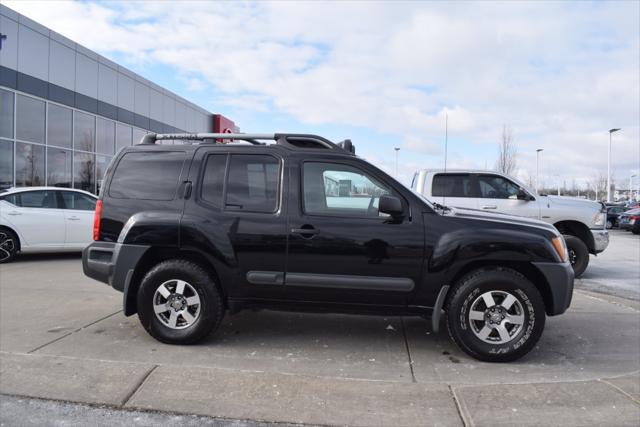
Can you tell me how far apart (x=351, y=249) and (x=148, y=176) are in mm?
2146

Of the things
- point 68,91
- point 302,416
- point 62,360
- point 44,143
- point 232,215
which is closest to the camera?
point 302,416

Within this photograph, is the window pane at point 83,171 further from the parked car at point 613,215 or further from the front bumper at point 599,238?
the parked car at point 613,215

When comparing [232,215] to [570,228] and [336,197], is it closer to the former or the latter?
[336,197]

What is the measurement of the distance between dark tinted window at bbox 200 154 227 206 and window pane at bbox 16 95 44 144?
1421 cm

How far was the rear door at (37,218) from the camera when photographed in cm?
916

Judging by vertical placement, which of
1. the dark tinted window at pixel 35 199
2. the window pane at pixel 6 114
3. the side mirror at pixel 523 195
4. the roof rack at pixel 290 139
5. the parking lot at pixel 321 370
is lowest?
the parking lot at pixel 321 370

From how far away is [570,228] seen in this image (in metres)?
9.28

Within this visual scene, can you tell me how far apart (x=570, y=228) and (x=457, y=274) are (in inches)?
242

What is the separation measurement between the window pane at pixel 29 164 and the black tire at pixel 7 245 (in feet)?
25.9

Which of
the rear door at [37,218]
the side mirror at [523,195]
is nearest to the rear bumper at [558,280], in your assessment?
the side mirror at [523,195]

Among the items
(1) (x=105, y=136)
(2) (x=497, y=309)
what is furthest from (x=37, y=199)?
(1) (x=105, y=136)

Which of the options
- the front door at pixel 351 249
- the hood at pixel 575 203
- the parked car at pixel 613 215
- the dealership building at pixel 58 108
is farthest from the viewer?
the parked car at pixel 613 215

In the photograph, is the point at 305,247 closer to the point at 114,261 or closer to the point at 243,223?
the point at 243,223

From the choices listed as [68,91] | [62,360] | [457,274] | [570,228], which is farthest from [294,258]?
[68,91]
